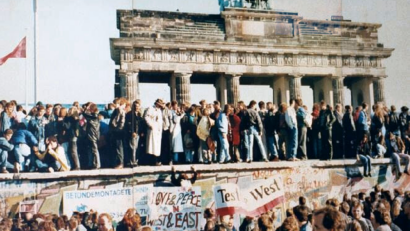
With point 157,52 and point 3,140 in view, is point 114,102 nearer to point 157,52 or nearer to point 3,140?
point 3,140

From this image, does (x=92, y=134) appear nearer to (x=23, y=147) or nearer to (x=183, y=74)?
(x=23, y=147)

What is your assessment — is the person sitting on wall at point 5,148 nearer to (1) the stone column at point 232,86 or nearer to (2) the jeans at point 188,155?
(2) the jeans at point 188,155

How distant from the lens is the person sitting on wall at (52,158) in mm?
11328

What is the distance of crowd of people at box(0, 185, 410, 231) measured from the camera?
7923 millimetres

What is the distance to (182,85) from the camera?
27844 millimetres

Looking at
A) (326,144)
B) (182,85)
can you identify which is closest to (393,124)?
(326,144)

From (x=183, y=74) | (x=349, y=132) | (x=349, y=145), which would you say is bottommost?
(x=349, y=145)

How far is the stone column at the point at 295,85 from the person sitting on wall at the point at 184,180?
17.4 metres

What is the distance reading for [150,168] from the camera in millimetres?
12023

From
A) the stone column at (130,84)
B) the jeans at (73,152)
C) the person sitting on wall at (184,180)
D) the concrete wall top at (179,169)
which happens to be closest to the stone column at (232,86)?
the stone column at (130,84)

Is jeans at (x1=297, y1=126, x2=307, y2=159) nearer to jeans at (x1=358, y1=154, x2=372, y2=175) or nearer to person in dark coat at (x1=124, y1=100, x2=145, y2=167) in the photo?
jeans at (x1=358, y1=154, x2=372, y2=175)

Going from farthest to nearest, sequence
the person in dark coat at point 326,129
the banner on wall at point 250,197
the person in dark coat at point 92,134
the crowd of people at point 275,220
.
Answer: the person in dark coat at point 326,129 → the banner on wall at point 250,197 → the person in dark coat at point 92,134 → the crowd of people at point 275,220

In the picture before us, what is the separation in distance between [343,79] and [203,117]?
1836 cm

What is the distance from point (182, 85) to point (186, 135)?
15.5m
